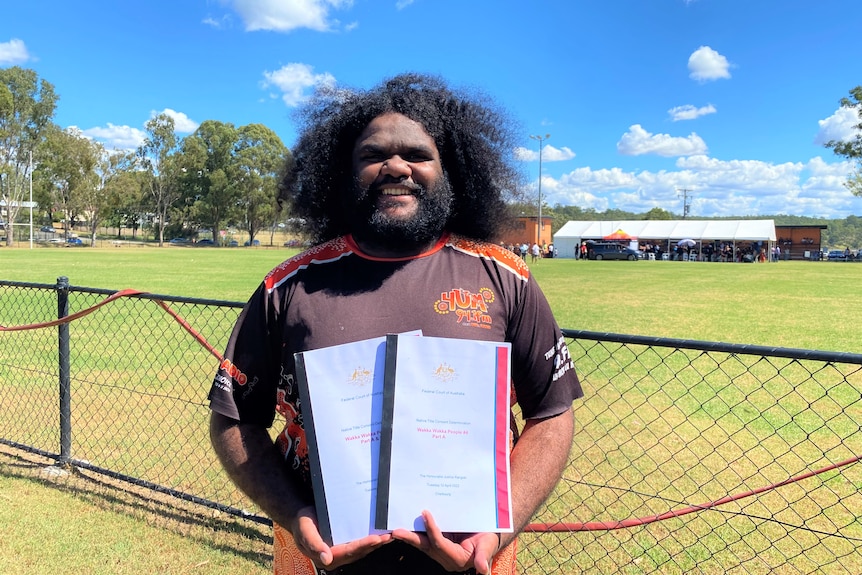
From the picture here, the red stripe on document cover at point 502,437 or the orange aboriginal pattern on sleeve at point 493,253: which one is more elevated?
the orange aboriginal pattern on sleeve at point 493,253

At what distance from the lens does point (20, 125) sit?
54906mm

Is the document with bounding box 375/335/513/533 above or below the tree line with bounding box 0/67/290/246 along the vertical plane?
below

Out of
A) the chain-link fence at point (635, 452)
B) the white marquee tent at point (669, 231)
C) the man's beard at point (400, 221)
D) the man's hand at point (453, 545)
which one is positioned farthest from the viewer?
the white marquee tent at point (669, 231)

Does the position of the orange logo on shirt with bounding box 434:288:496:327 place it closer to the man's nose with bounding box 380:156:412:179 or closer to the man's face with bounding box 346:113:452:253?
the man's face with bounding box 346:113:452:253

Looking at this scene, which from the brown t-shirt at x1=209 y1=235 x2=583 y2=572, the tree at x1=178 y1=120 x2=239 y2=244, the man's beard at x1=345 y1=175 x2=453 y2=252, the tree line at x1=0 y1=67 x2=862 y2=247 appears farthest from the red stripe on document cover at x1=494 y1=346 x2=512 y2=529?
the tree at x1=178 y1=120 x2=239 y2=244

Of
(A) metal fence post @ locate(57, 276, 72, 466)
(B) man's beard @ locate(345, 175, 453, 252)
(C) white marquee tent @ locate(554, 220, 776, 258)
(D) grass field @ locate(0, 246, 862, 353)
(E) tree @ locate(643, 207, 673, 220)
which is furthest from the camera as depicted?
(E) tree @ locate(643, 207, 673, 220)

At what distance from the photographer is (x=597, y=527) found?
119 inches

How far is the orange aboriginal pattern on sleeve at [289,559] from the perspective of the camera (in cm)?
170

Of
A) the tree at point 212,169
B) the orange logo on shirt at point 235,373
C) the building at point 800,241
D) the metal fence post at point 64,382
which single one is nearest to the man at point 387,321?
the orange logo on shirt at point 235,373

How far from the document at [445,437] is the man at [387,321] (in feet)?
0.28

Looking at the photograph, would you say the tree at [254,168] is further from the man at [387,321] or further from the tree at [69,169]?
the man at [387,321]

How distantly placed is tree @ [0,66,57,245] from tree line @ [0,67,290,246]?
82 mm

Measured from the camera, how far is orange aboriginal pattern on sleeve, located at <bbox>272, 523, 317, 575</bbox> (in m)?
1.70

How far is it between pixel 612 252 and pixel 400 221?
52216mm
